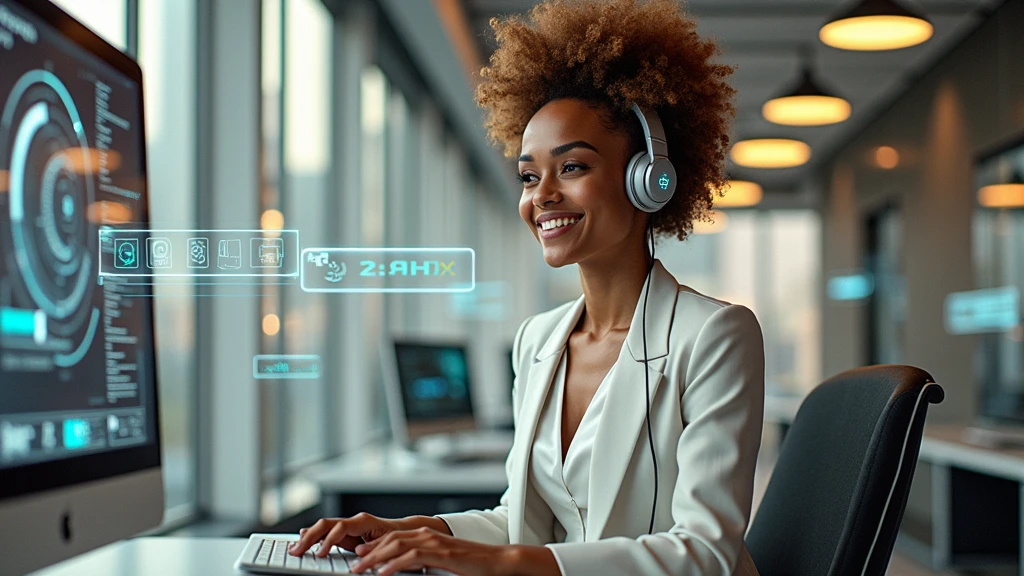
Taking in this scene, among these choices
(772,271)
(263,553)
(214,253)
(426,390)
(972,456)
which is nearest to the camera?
(263,553)

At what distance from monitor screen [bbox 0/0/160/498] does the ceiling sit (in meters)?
3.83

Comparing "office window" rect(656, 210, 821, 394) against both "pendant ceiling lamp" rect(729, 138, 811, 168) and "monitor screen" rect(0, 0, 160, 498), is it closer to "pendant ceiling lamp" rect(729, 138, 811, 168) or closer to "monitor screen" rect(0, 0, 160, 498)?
"pendant ceiling lamp" rect(729, 138, 811, 168)

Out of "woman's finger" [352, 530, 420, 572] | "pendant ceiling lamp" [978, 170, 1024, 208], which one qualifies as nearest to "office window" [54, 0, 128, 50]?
"woman's finger" [352, 530, 420, 572]

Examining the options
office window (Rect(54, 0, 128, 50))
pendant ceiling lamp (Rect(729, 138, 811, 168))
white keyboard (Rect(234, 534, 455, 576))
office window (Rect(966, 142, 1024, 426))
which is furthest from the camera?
pendant ceiling lamp (Rect(729, 138, 811, 168))

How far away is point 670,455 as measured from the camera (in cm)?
138

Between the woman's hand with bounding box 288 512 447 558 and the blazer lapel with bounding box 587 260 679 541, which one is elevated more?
the blazer lapel with bounding box 587 260 679 541

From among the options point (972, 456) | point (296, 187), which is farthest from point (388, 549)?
point (972, 456)

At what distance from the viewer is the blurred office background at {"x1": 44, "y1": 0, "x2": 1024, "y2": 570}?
8.79 ft

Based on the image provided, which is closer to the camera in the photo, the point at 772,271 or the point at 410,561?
the point at 410,561

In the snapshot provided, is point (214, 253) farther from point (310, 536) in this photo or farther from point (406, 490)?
point (406, 490)

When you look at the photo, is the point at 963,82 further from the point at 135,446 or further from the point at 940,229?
the point at 135,446

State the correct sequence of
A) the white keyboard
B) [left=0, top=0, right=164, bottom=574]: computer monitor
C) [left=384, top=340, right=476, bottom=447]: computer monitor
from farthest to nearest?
[left=384, top=340, right=476, bottom=447]: computer monitor < the white keyboard < [left=0, top=0, right=164, bottom=574]: computer monitor

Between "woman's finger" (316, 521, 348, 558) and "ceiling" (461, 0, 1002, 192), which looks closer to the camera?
"woman's finger" (316, 521, 348, 558)

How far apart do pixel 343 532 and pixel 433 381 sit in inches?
98.8
